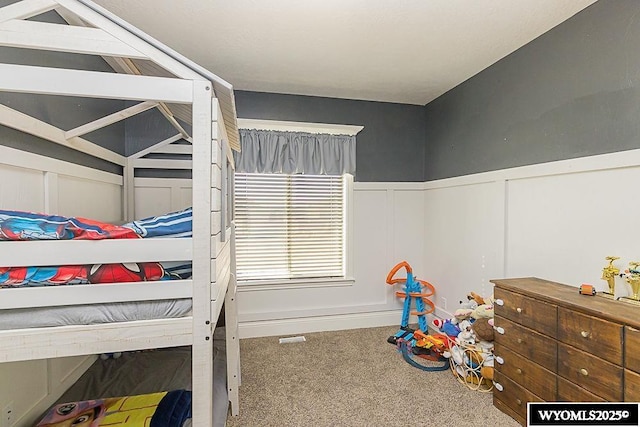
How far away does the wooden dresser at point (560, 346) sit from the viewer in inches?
55.7

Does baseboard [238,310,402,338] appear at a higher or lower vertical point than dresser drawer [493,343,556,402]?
lower

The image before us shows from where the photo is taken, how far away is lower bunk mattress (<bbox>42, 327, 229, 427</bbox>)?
81.3 inches

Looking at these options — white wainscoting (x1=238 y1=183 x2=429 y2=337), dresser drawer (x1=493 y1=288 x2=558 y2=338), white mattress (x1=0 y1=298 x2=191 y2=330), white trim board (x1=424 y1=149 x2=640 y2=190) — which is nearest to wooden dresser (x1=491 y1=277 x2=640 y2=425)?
dresser drawer (x1=493 y1=288 x2=558 y2=338)

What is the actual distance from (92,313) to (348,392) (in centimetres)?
167

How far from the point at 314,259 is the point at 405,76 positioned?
1.93m

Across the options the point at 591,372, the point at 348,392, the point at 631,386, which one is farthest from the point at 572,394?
the point at 348,392

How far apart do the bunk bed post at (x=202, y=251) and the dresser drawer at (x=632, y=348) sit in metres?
1.67

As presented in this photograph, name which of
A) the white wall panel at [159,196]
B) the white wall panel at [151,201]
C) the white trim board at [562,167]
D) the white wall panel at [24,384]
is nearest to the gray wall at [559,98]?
the white trim board at [562,167]

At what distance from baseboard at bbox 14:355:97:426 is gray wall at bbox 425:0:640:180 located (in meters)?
3.29

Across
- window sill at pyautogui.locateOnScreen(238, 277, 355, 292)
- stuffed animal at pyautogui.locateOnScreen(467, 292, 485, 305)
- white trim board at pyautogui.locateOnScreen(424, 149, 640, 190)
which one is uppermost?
white trim board at pyautogui.locateOnScreen(424, 149, 640, 190)

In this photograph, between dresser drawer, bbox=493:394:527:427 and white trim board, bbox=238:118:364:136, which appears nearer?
dresser drawer, bbox=493:394:527:427

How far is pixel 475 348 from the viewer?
2332 millimetres

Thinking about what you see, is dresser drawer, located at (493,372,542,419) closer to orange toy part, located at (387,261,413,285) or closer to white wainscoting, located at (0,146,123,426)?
orange toy part, located at (387,261,413,285)

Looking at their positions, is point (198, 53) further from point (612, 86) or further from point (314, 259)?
point (612, 86)
